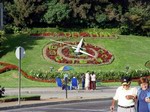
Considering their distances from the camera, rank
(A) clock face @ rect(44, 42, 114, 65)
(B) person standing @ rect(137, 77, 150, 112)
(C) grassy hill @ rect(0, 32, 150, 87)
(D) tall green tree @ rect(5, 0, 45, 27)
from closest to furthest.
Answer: (B) person standing @ rect(137, 77, 150, 112)
(C) grassy hill @ rect(0, 32, 150, 87)
(A) clock face @ rect(44, 42, 114, 65)
(D) tall green tree @ rect(5, 0, 45, 27)

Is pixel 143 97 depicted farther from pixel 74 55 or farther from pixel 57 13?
pixel 57 13

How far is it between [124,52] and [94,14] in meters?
12.8

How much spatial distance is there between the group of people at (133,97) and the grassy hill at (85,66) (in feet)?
114

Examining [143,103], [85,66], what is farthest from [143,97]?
[85,66]

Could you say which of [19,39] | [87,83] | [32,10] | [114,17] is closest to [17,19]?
[32,10]

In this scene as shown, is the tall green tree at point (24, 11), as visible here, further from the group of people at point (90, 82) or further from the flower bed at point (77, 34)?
the group of people at point (90, 82)

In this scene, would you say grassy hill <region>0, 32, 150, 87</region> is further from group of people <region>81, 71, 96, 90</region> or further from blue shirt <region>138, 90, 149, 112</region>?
blue shirt <region>138, 90, 149, 112</region>

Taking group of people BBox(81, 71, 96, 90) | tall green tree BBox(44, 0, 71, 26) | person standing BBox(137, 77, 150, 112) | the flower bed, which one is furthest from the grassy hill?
person standing BBox(137, 77, 150, 112)

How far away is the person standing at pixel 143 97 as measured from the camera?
1238cm

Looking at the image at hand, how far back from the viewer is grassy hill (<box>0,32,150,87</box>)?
178ft

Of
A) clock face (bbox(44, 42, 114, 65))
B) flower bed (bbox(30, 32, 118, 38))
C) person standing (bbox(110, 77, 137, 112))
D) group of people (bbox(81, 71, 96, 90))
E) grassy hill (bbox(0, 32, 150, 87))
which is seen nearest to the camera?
person standing (bbox(110, 77, 137, 112))

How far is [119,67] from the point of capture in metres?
56.9

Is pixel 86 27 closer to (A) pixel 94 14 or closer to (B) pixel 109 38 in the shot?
(A) pixel 94 14

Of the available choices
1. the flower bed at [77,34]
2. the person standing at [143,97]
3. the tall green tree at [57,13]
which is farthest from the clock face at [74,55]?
the person standing at [143,97]
